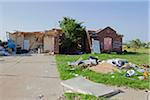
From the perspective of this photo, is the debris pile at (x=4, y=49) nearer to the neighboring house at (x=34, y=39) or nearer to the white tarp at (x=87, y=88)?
the neighboring house at (x=34, y=39)

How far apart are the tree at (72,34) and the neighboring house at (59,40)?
0.50 meters

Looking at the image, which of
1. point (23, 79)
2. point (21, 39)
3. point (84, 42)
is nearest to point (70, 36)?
point (84, 42)

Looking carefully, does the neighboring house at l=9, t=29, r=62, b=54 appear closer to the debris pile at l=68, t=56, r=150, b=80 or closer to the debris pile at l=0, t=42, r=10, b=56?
the debris pile at l=0, t=42, r=10, b=56

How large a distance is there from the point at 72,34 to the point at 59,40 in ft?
4.76

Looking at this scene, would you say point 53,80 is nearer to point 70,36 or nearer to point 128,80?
point 128,80

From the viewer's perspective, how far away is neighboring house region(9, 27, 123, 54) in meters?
25.6

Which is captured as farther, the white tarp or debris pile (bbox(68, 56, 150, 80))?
debris pile (bbox(68, 56, 150, 80))

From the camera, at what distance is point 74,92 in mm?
6973

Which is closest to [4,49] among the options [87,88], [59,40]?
[59,40]

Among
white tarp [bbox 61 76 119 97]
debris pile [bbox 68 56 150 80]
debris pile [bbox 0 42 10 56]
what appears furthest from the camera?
debris pile [bbox 0 42 10 56]

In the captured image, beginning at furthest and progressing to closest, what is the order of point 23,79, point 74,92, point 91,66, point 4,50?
1. point 4,50
2. point 91,66
3. point 23,79
4. point 74,92

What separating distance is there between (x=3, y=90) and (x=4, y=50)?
17904 mm

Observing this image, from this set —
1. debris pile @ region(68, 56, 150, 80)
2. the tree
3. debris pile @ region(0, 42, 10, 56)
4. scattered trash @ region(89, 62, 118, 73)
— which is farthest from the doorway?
scattered trash @ region(89, 62, 118, 73)

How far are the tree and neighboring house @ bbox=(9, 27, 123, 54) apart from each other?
1.65 feet
